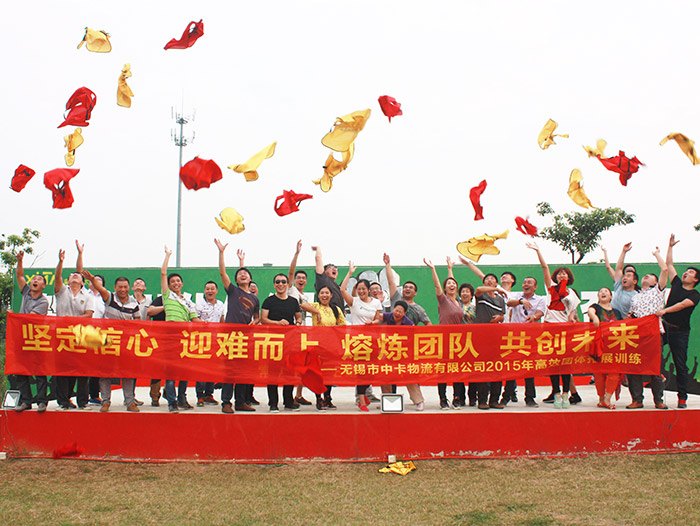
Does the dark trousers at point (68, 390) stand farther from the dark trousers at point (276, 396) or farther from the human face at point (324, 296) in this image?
the human face at point (324, 296)

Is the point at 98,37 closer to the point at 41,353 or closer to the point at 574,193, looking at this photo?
the point at 41,353

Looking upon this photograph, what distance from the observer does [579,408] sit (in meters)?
6.35

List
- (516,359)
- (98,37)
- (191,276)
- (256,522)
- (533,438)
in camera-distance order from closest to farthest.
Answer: (256,522) < (533,438) < (516,359) < (98,37) < (191,276)

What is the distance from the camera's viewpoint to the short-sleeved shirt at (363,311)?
661cm

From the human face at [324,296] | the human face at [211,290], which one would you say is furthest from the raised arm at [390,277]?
the human face at [211,290]

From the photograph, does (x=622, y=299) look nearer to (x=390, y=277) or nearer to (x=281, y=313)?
(x=390, y=277)

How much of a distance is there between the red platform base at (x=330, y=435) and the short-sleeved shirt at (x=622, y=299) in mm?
1673

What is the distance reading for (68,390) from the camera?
6.28 meters

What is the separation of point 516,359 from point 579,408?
0.86 m

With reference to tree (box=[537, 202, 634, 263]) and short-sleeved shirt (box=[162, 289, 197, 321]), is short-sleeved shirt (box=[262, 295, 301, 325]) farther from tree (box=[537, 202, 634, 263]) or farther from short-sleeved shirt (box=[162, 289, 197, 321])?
tree (box=[537, 202, 634, 263])

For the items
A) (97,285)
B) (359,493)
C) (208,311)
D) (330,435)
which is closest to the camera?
(359,493)

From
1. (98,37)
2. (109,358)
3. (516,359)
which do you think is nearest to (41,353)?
(109,358)

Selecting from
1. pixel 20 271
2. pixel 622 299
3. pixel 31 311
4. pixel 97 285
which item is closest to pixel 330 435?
pixel 97 285

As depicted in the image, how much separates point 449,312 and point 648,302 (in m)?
2.20
